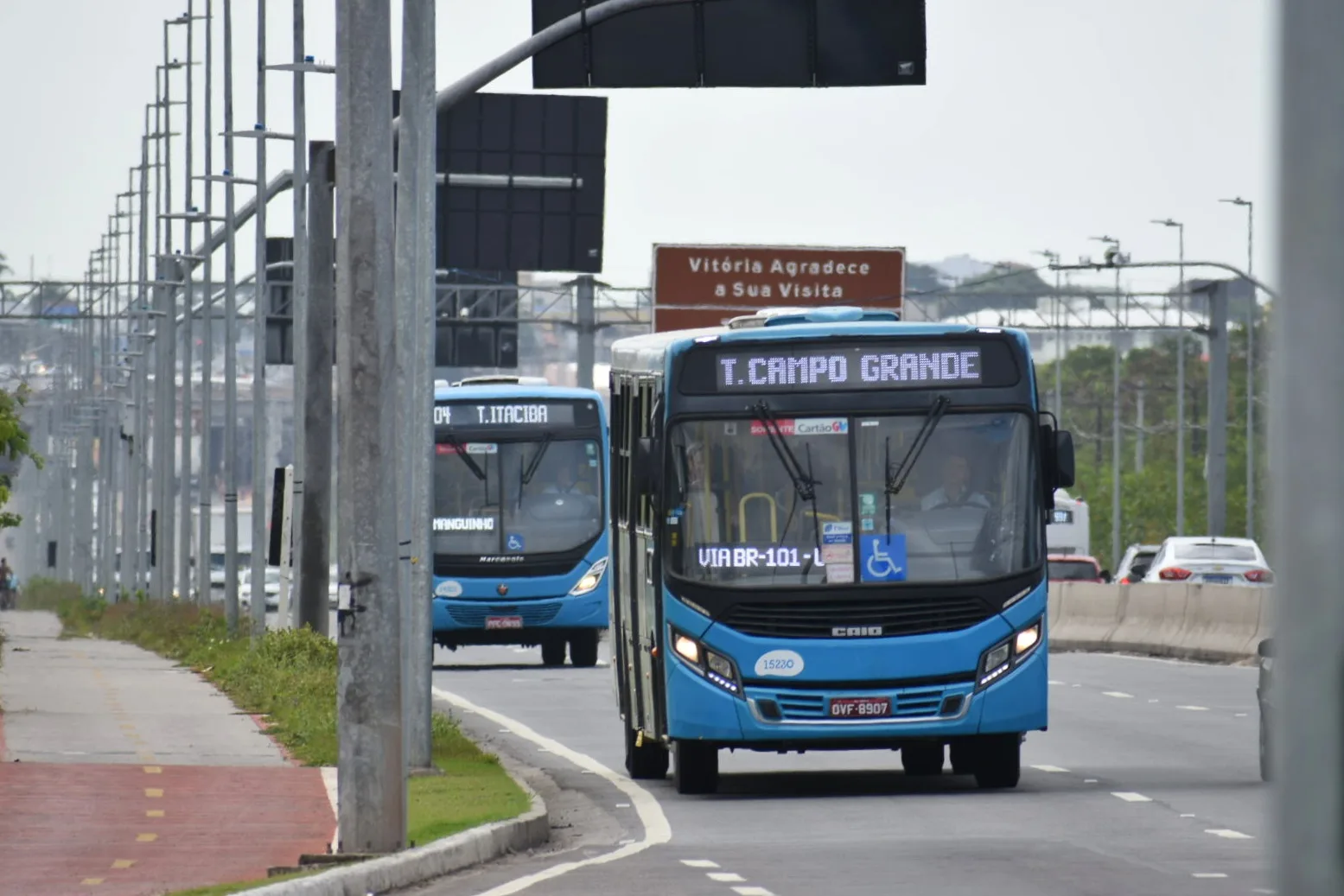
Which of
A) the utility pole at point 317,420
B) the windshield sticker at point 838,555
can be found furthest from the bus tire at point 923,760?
the utility pole at point 317,420

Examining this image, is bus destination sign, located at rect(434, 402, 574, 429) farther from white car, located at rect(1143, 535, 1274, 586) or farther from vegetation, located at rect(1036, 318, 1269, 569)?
vegetation, located at rect(1036, 318, 1269, 569)

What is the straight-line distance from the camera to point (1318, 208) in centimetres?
378

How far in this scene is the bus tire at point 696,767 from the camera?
1742 cm

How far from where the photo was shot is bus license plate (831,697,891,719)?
16875 mm

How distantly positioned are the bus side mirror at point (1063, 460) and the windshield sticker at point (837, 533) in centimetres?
129

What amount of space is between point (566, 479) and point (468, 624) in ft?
7.15

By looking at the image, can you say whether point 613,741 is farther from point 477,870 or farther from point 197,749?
point 477,870

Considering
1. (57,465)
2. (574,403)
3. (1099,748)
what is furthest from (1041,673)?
(57,465)

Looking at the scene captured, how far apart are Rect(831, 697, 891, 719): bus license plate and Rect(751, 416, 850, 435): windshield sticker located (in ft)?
5.38

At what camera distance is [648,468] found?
16828 mm

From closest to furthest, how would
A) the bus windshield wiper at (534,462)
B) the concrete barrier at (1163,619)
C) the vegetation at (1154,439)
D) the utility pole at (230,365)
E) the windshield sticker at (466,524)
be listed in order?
the bus windshield wiper at (534,462) → the windshield sticker at (466,524) → the concrete barrier at (1163,619) → the utility pole at (230,365) → the vegetation at (1154,439)

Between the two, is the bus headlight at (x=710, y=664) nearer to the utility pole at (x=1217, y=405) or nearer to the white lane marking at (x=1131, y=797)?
the white lane marking at (x=1131, y=797)

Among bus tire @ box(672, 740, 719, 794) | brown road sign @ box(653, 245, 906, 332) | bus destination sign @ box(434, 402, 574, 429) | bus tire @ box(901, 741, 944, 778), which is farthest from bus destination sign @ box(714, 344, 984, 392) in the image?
brown road sign @ box(653, 245, 906, 332)

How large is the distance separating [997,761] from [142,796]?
5.24 metres
